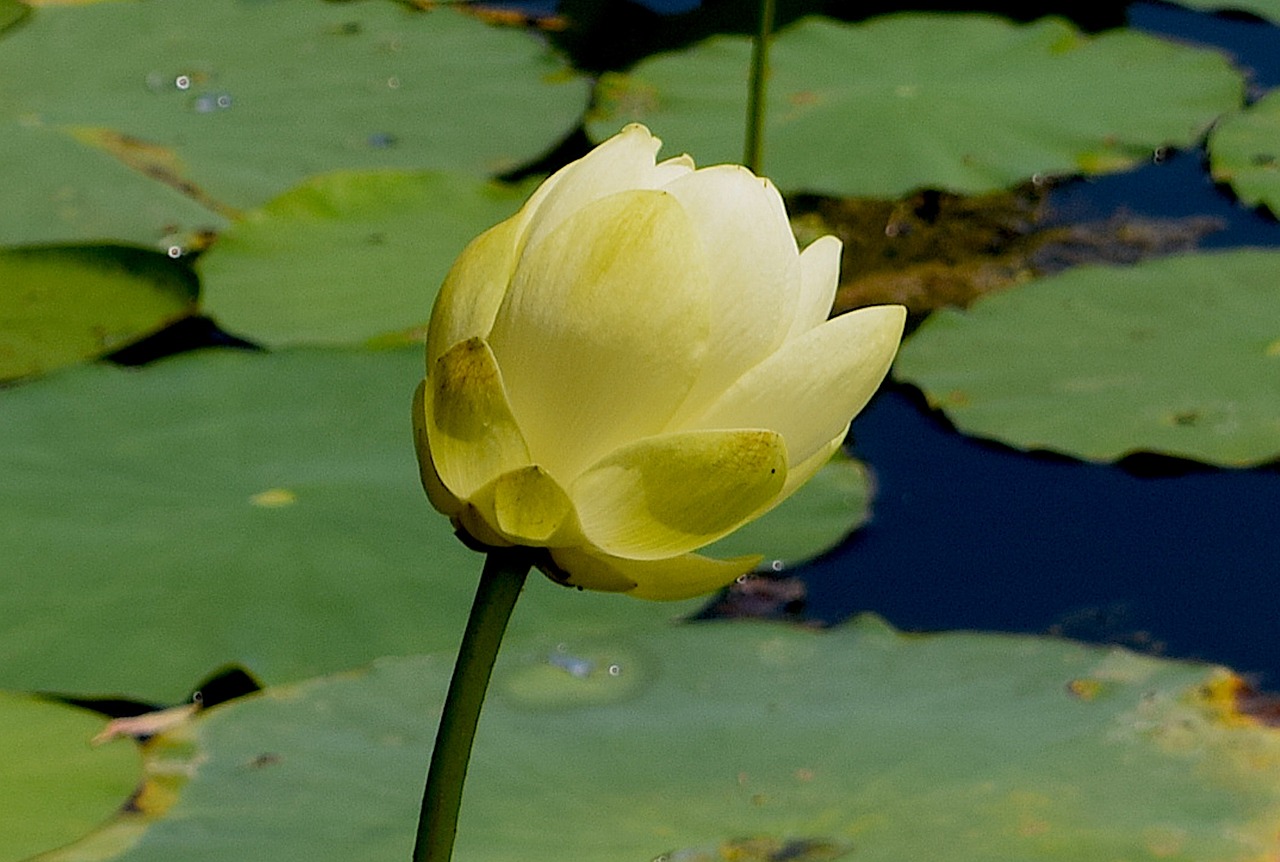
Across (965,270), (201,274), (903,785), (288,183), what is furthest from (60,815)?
(965,270)

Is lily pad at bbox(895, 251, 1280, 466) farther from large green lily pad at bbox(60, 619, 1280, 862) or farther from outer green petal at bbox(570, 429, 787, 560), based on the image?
outer green petal at bbox(570, 429, 787, 560)

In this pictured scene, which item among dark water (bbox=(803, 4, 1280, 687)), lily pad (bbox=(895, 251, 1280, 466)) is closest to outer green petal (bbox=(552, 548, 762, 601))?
dark water (bbox=(803, 4, 1280, 687))

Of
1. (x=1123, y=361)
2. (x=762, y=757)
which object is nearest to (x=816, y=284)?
(x=762, y=757)

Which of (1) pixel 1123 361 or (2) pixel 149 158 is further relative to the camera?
(2) pixel 149 158

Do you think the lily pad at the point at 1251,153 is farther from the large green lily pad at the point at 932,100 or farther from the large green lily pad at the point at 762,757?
the large green lily pad at the point at 762,757

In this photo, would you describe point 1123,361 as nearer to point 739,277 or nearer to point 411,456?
point 411,456

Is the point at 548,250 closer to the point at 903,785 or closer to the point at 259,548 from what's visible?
the point at 903,785

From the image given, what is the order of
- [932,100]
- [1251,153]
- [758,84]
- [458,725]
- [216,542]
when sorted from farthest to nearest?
[932,100]
[1251,153]
[758,84]
[216,542]
[458,725]
